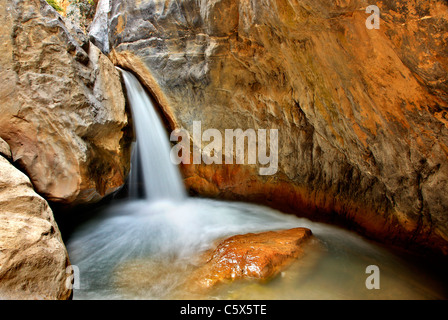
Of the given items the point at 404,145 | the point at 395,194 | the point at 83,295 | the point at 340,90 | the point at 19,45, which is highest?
the point at 19,45

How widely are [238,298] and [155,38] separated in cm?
544

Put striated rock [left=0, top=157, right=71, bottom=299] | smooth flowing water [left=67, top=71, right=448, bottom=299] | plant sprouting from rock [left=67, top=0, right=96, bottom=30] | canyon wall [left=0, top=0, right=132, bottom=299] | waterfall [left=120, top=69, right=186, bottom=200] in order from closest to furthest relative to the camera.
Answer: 1. striated rock [left=0, top=157, right=71, bottom=299]
2. smooth flowing water [left=67, top=71, right=448, bottom=299]
3. canyon wall [left=0, top=0, right=132, bottom=299]
4. waterfall [left=120, top=69, right=186, bottom=200]
5. plant sprouting from rock [left=67, top=0, right=96, bottom=30]

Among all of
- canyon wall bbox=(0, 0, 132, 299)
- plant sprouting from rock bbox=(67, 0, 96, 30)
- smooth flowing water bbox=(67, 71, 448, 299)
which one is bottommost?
smooth flowing water bbox=(67, 71, 448, 299)

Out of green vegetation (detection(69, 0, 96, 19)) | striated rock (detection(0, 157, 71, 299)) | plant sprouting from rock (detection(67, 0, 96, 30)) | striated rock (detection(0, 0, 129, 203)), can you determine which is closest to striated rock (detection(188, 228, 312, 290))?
striated rock (detection(0, 157, 71, 299))

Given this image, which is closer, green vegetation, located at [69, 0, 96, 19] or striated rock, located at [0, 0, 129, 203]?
striated rock, located at [0, 0, 129, 203]

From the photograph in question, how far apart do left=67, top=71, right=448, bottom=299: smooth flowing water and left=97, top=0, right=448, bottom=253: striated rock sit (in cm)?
49

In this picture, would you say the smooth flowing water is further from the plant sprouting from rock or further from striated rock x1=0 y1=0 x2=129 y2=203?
the plant sprouting from rock

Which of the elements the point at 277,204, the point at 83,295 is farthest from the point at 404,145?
the point at 83,295

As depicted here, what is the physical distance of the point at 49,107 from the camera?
3.76 m

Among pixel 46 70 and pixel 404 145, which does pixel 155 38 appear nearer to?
pixel 46 70

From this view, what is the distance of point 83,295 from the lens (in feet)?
9.32

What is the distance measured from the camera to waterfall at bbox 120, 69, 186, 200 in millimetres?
5637

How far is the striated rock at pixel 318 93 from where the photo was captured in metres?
2.38

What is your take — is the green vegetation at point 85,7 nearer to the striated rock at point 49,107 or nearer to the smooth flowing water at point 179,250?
the smooth flowing water at point 179,250
